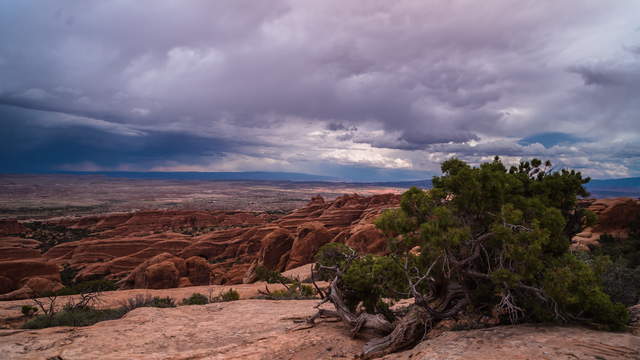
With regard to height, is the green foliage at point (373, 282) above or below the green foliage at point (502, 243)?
below

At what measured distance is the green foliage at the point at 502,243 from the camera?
27.5 ft

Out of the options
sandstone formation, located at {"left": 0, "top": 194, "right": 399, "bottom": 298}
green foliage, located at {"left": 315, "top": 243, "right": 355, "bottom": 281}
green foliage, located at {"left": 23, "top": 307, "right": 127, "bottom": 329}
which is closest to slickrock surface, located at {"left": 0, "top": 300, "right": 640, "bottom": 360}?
green foliage, located at {"left": 23, "top": 307, "right": 127, "bottom": 329}

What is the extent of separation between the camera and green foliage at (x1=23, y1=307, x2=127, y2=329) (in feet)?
43.6

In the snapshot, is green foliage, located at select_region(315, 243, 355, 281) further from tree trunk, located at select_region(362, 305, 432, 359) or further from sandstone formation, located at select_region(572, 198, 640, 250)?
sandstone formation, located at select_region(572, 198, 640, 250)

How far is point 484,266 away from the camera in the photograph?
1027 cm

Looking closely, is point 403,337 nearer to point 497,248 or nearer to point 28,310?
point 497,248

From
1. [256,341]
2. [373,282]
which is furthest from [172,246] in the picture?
[373,282]

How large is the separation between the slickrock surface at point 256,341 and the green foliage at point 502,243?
82 centimetres

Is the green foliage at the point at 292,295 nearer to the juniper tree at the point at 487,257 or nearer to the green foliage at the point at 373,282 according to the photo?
the green foliage at the point at 373,282

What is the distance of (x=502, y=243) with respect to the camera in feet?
29.8

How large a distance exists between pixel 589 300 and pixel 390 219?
5.54 meters

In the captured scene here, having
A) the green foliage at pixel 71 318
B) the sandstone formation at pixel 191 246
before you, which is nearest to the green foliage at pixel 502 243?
the green foliage at pixel 71 318

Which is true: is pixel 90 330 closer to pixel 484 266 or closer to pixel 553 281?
pixel 484 266

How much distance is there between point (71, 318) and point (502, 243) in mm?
17057
